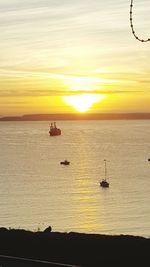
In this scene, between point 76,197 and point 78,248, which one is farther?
point 76,197

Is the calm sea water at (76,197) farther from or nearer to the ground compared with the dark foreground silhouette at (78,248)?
farther from the ground

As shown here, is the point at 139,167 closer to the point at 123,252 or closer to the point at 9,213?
the point at 9,213

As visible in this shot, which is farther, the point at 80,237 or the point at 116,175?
the point at 116,175

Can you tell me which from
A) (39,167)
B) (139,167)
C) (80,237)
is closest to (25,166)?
(39,167)

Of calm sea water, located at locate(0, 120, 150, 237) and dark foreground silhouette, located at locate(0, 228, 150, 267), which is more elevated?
calm sea water, located at locate(0, 120, 150, 237)

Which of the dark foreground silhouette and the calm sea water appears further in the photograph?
the calm sea water

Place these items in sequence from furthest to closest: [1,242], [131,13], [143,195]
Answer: [143,195] → [1,242] → [131,13]

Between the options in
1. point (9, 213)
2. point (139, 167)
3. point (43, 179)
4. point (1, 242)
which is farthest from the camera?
point (139, 167)

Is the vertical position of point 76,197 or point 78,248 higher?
point 76,197
